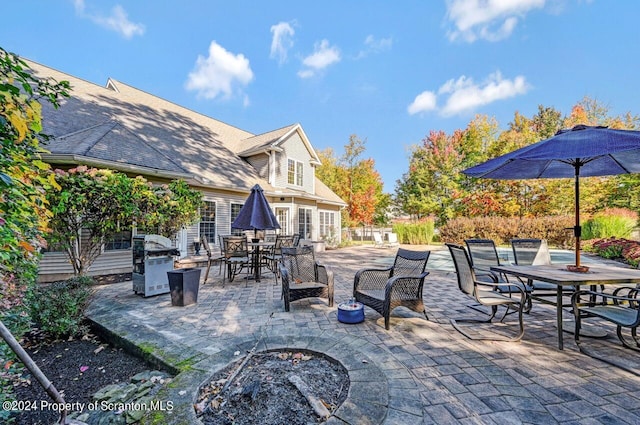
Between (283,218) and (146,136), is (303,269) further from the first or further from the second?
(146,136)

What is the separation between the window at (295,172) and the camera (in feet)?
44.6

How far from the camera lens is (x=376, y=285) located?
13.7ft

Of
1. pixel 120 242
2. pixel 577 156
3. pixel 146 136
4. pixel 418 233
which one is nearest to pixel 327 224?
pixel 418 233

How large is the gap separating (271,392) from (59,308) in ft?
11.4

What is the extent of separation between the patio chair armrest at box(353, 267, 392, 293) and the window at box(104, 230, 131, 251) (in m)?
7.05

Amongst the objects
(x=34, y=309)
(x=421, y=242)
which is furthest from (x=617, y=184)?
(x=34, y=309)

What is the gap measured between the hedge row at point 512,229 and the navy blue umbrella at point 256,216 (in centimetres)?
1265

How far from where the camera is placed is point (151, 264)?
5066 mm

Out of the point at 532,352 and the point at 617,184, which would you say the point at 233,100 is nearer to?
the point at 532,352

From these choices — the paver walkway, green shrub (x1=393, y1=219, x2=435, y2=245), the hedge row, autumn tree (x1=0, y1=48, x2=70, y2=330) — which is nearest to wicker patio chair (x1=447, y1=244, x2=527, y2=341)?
the paver walkway

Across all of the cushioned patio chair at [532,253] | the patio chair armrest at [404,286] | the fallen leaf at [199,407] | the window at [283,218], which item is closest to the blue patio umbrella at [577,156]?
the cushioned patio chair at [532,253]

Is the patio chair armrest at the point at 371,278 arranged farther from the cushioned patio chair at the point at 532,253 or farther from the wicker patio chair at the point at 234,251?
the wicker patio chair at the point at 234,251

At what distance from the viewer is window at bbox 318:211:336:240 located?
49.4 feet

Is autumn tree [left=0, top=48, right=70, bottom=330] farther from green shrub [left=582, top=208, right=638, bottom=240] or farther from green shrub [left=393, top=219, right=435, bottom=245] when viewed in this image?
green shrub [left=582, top=208, right=638, bottom=240]
